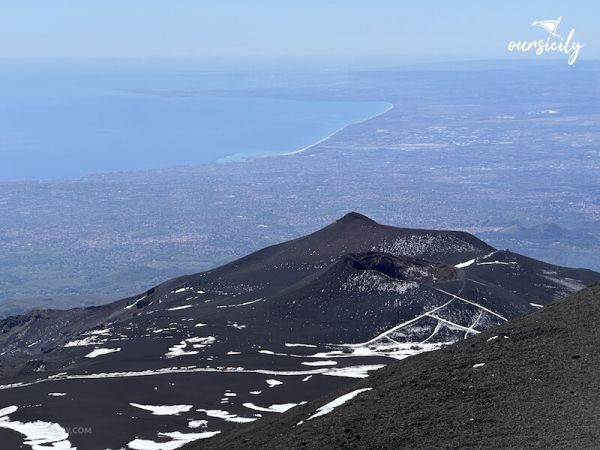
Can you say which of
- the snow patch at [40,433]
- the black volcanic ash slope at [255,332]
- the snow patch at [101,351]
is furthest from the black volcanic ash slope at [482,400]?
the snow patch at [101,351]

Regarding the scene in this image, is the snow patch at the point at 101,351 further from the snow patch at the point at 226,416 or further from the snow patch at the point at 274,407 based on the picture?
the snow patch at the point at 274,407

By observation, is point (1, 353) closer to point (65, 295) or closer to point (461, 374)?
point (461, 374)

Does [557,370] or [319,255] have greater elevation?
[557,370]

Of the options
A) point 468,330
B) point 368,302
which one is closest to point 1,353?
point 368,302

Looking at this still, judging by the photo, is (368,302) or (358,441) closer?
(358,441)

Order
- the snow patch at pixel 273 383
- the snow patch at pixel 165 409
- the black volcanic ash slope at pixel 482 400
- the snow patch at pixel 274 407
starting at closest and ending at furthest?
the black volcanic ash slope at pixel 482 400 < the snow patch at pixel 274 407 < the snow patch at pixel 165 409 < the snow patch at pixel 273 383

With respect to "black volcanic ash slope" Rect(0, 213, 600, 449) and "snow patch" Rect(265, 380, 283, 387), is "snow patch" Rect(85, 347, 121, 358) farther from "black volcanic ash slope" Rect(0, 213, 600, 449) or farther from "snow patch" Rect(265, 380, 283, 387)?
"snow patch" Rect(265, 380, 283, 387)
